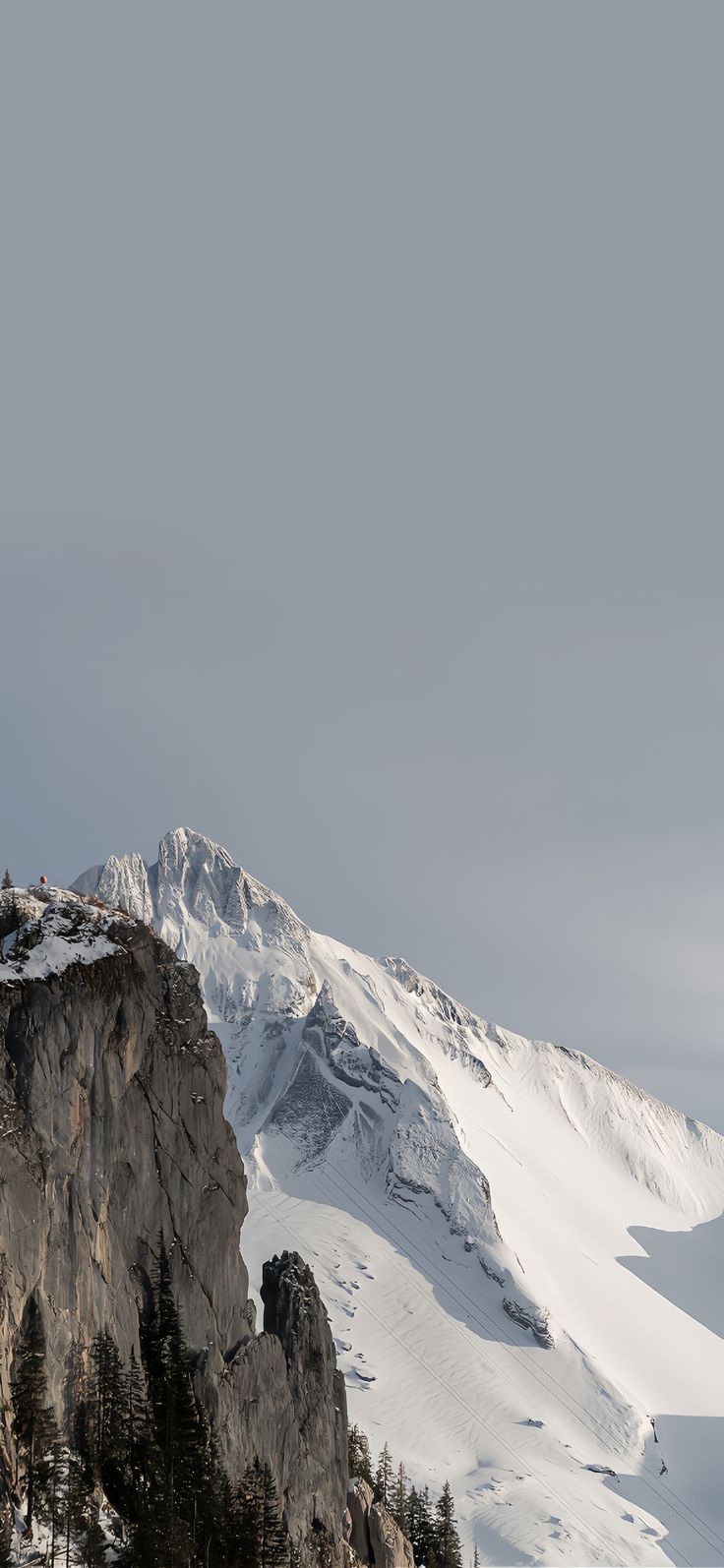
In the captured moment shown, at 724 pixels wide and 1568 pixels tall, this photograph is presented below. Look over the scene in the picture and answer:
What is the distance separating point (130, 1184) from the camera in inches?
3127

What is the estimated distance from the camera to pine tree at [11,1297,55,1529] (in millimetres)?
60750

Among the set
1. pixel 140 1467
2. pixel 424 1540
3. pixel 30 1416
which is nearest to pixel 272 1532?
pixel 140 1467

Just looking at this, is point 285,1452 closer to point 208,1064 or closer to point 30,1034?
point 208,1064

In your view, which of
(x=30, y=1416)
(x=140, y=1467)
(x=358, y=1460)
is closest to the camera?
(x=30, y=1416)

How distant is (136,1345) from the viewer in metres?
75.8

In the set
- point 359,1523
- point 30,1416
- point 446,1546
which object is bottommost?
point 446,1546

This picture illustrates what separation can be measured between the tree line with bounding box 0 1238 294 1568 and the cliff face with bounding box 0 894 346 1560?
1.52 meters

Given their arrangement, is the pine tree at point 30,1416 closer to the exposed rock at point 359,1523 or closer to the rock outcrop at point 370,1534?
the rock outcrop at point 370,1534

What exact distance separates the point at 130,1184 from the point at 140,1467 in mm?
16587

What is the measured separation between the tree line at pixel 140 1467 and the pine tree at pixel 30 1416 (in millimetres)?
52

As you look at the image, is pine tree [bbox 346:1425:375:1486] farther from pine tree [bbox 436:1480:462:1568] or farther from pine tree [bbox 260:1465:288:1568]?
pine tree [bbox 260:1465:288:1568]

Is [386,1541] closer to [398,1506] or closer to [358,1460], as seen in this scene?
[398,1506]

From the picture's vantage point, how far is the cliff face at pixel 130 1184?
69.1 meters

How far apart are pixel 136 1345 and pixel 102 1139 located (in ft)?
42.4
